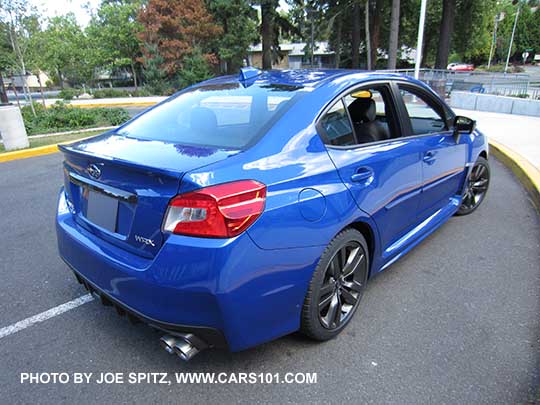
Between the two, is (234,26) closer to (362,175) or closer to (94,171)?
(362,175)

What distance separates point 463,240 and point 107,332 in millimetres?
3228

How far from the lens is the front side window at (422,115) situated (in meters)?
3.31

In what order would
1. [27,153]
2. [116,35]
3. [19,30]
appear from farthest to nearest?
1. [116,35]
2. [19,30]
3. [27,153]

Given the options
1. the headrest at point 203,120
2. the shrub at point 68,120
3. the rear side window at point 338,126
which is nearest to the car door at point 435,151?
the rear side window at point 338,126

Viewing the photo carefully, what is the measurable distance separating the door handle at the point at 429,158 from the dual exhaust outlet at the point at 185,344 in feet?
7.15

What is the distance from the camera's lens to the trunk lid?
5.81 feet

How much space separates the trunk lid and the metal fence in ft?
44.8

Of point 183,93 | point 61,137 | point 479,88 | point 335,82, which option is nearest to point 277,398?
point 335,82

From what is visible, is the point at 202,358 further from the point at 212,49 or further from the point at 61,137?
the point at 212,49

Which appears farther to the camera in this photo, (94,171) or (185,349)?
(94,171)

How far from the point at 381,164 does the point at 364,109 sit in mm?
797

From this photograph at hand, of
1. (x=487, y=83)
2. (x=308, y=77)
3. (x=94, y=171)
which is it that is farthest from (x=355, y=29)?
(x=94, y=171)

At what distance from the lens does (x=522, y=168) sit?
18.6 ft

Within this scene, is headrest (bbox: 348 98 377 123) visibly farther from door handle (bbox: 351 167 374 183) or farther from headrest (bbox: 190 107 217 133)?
headrest (bbox: 190 107 217 133)
